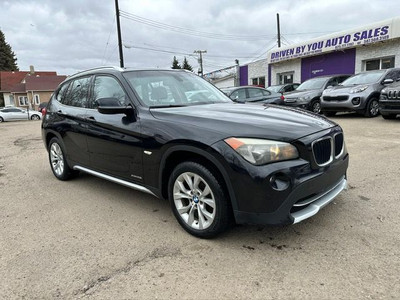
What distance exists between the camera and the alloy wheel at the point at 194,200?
294 cm

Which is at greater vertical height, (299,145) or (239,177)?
(299,145)

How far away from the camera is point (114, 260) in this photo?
2.79 metres

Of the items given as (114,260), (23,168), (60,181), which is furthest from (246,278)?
(23,168)

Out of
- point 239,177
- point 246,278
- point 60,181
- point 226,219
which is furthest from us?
point 60,181

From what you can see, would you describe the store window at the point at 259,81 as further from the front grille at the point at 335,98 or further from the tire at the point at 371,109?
the tire at the point at 371,109

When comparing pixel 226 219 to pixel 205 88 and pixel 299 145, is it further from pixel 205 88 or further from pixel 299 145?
pixel 205 88

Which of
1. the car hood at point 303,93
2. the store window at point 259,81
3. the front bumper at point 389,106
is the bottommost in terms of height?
the front bumper at point 389,106

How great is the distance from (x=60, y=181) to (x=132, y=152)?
242 centimetres

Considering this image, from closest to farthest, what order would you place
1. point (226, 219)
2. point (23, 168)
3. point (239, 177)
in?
point (239, 177) < point (226, 219) < point (23, 168)

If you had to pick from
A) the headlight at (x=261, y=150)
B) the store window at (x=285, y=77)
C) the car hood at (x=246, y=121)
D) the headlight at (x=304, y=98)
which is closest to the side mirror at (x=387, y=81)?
the headlight at (x=304, y=98)

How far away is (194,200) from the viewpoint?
3.05m

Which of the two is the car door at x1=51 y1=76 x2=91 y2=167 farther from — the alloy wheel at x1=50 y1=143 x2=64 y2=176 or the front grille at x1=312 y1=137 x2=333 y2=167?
the front grille at x1=312 y1=137 x2=333 y2=167

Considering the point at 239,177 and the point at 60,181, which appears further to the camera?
the point at 60,181

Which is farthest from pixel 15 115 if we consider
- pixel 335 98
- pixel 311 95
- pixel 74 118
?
pixel 74 118
